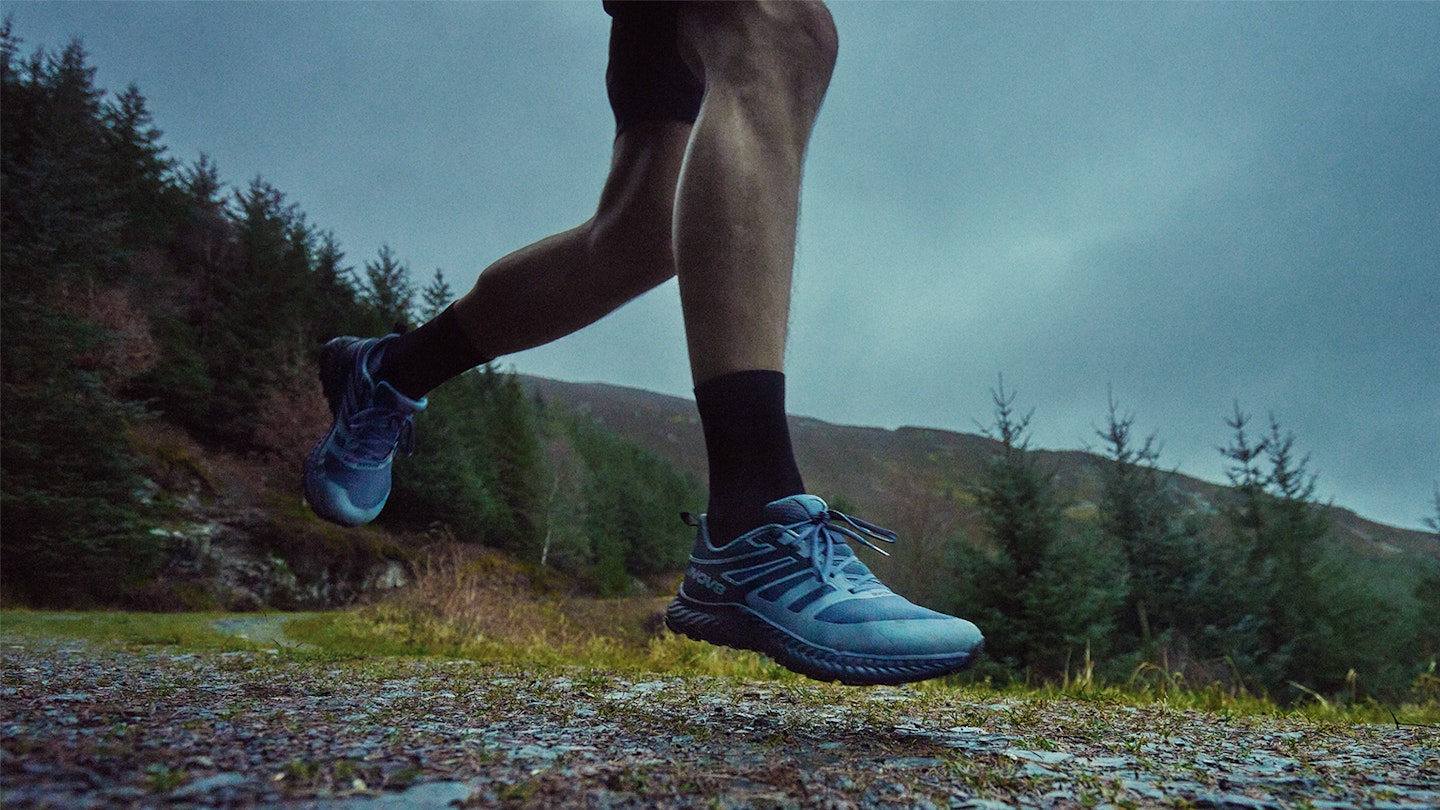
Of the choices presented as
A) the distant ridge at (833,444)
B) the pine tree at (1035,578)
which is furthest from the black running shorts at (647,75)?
the distant ridge at (833,444)

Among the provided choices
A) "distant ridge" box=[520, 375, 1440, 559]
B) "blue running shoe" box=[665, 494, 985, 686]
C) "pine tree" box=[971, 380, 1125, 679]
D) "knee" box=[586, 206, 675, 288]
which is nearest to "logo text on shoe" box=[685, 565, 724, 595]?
"blue running shoe" box=[665, 494, 985, 686]

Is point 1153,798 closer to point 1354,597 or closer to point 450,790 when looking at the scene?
point 450,790

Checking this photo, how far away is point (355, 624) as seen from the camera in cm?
662

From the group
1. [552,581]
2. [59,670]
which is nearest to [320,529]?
[552,581]

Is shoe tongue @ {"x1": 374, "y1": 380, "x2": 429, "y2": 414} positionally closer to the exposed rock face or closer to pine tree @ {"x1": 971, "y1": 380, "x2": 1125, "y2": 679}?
pine tree @ {"x1": 971, "y1": 380, "x2": 1125, "y2": 679}

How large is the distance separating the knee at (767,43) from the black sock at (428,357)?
94 cm

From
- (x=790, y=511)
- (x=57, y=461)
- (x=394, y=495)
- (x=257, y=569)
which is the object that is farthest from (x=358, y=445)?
(x=394, y=495)

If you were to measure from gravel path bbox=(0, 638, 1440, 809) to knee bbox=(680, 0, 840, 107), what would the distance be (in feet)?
3.49

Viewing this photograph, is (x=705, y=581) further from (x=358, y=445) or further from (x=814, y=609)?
(x=358, y=445)

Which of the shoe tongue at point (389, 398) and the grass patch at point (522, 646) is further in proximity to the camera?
the grass patch at point (522, 646)

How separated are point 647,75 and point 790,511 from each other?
1.11m

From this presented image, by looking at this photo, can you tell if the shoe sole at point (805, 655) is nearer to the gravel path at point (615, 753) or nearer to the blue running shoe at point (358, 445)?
the gravel path at point (615, 753)

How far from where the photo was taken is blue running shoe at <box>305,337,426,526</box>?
1.95 m

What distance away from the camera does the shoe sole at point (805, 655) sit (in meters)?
1.09
